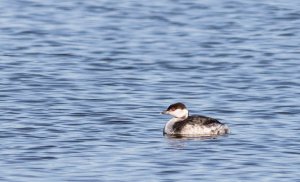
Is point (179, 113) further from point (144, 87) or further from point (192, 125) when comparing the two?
point (144, 87)

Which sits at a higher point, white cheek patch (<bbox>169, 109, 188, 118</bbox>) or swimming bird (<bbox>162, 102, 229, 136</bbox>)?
white cheek patch (<bbox>169, 109, 188, 118</bbox>)

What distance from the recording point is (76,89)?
29.8m

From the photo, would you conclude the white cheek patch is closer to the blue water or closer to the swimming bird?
the swimming bird

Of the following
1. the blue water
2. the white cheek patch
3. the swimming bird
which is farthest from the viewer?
the white cheek patch

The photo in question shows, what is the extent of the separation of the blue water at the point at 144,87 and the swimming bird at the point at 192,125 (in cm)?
29

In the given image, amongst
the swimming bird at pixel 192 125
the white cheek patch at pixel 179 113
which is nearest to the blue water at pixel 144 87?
the swimming bird at pixel 192 125

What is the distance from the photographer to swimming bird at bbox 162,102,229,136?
Result: 79.4 ft

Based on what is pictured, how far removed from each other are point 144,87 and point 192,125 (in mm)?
5732

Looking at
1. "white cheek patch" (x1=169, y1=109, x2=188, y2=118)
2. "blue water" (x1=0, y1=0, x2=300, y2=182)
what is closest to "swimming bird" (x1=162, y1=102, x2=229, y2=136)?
"white cheek patch" (x1=169, y1=109, x2=188, y2=118)

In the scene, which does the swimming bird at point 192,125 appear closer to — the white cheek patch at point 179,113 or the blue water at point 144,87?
the white cheek patch at point 179,113

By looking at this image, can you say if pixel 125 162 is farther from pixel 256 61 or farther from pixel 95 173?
pixel 256 61

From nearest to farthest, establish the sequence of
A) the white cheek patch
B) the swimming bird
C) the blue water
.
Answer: the blue water, the swimming bird, the white cheek patch

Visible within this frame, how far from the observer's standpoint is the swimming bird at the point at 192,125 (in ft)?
79.4

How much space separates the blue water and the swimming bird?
0.29 meters
